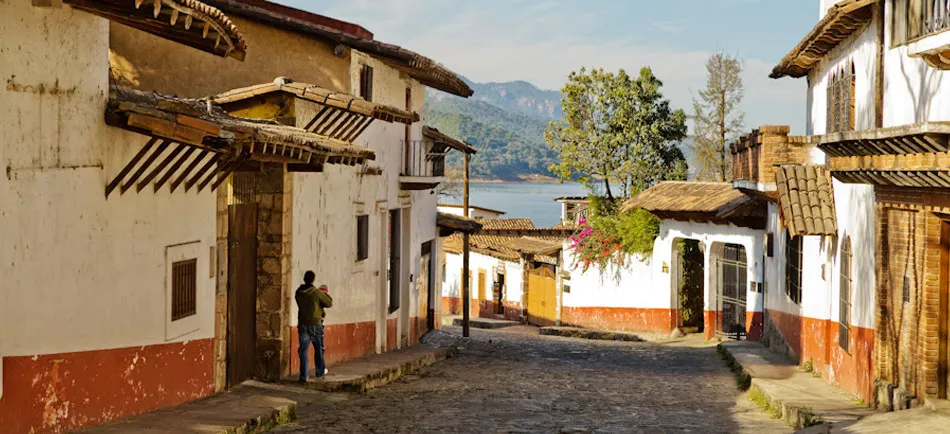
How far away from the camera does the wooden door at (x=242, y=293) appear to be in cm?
1259

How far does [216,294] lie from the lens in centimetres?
1198

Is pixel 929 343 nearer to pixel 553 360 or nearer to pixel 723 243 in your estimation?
pixel 553 360

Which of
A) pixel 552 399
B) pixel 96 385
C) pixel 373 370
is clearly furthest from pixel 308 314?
pixel 96 385

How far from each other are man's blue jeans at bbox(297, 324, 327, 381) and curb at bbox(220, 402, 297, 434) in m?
1.94

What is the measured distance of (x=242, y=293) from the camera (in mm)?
13094

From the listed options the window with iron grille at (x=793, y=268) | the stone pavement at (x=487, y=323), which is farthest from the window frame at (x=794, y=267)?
the stone pavement at (x=487, y=323)

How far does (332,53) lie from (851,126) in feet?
25.5

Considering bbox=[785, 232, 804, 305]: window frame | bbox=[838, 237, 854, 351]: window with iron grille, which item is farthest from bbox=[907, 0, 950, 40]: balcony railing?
bbox=[785, 232, 804, 305]: window frame

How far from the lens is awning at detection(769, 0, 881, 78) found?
41.0 feet

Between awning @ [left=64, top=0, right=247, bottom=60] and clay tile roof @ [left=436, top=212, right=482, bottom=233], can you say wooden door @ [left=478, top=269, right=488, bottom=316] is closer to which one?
clay tile roof @ [left=436, top=212, right=482, bottom=233]

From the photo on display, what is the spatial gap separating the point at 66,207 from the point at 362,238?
9.51 m

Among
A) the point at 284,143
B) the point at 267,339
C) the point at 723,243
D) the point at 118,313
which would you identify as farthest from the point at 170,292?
the point at 723,243

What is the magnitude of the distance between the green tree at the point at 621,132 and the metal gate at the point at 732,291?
10.7 meters

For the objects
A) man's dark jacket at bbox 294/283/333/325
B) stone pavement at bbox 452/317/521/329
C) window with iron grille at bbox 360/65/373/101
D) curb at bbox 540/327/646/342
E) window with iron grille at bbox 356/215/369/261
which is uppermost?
window with iron grille at bbox 360/65/373/101
